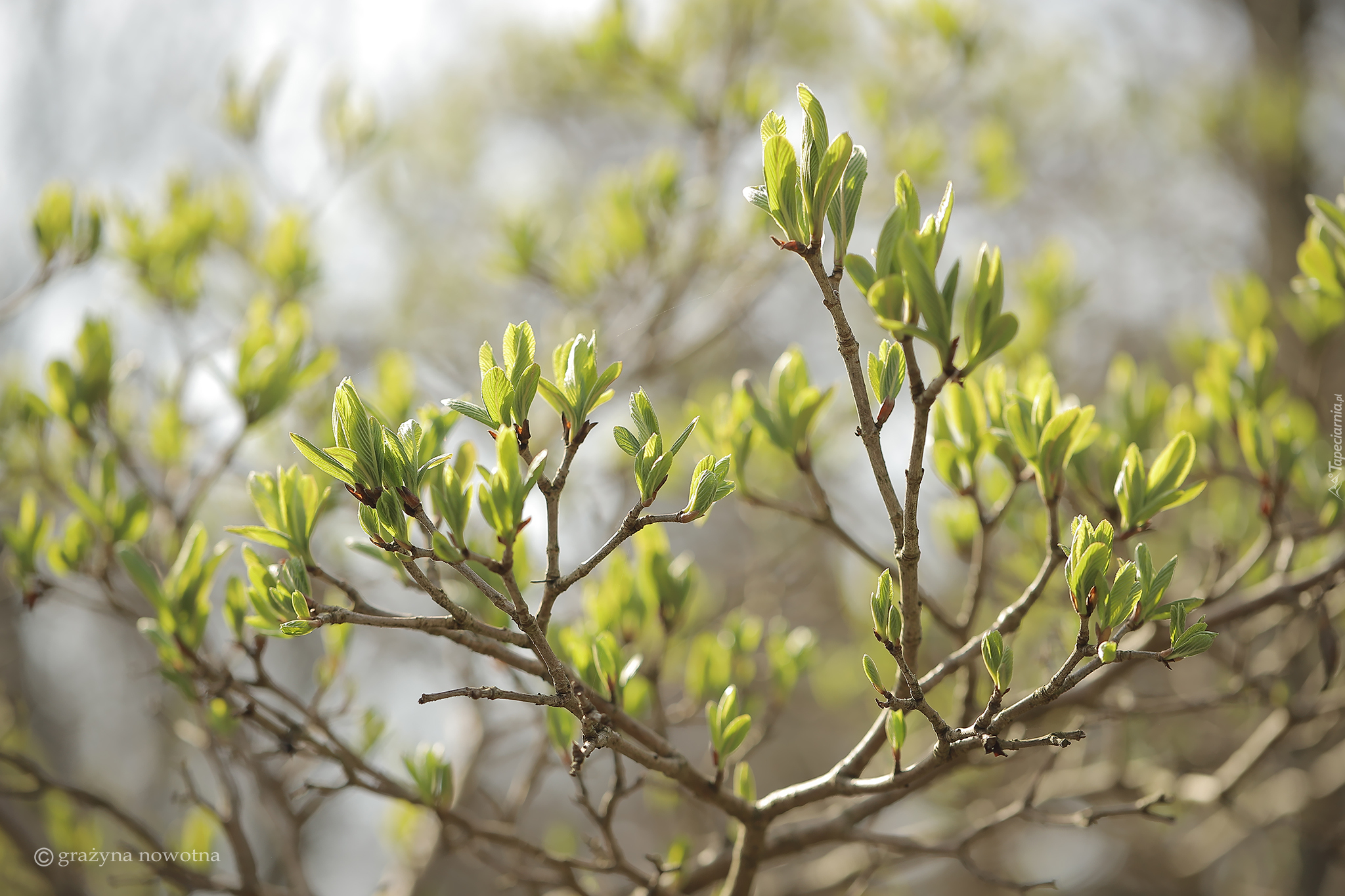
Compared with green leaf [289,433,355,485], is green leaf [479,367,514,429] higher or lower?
higher

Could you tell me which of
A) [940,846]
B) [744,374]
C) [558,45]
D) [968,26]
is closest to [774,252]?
[968,26]

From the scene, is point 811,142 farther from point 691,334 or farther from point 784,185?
point 691,334

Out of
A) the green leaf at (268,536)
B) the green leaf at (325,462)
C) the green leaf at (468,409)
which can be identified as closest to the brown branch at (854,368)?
the green leaf at (468,409)

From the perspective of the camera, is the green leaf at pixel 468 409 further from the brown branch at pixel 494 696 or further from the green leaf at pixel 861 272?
the green leaf at pixel 861 272

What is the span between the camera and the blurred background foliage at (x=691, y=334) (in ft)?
4.77

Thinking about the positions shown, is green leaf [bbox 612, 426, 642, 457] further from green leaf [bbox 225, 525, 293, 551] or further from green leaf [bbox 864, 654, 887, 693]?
green leaf [bbox 225, 525, 293, 551]

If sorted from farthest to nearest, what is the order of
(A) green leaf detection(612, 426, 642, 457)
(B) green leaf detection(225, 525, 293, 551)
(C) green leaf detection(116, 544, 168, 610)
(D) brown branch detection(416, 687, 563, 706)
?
(C) green leaf detection(116, 544, 168, 610), (B) green leaf detection(225, 525, 293, 551), (A) green leaf detection(612, 426, 642, 457), (D) brown branch detection(416, 687, 563, 706)

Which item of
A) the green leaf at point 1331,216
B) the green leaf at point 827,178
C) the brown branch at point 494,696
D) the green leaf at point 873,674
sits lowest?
the brown branch at point 494,696

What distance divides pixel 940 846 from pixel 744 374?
0.76 m

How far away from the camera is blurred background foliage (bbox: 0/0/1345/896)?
145 cm

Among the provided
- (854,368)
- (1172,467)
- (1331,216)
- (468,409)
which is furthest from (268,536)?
(1331,216)

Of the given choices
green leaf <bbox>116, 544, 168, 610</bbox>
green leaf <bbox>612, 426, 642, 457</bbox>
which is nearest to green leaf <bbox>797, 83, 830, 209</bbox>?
green leaf <bbox>612, 426, 642, 457</bbox>

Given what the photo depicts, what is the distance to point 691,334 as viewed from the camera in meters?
2.72

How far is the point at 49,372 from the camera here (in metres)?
1.43
